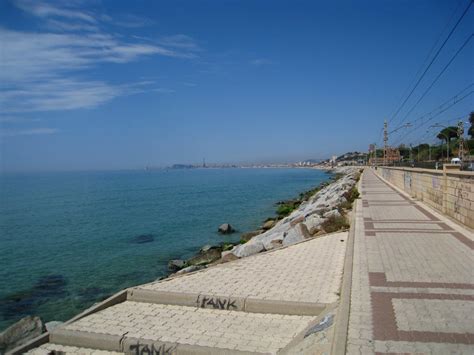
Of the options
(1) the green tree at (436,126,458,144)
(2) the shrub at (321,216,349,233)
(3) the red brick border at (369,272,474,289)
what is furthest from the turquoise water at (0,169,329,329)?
(1) the green tree at (436,126,458,144)

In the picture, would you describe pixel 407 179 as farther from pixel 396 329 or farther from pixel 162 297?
pixel 396 329

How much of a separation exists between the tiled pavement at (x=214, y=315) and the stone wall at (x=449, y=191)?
4.82 m

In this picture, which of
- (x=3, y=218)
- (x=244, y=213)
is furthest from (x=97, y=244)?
(x=3, y=218)

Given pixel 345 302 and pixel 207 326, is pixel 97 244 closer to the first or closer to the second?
pixel 207 326

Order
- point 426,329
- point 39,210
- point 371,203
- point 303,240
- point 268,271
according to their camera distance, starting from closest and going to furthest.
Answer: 1. point 426,329
2. point 268,271
3. point 303,240
4. point 371,203
5. point 39,210

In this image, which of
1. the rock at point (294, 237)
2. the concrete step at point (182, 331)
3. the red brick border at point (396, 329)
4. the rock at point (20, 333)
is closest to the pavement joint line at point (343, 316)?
the red brick border at point (396, 329)

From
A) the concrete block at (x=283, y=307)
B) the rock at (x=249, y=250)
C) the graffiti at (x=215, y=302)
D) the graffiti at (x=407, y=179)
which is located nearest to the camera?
the concrete block at (x=283, y=307)

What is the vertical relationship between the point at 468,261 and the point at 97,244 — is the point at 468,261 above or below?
above

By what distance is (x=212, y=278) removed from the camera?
7941 mm

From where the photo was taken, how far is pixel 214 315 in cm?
635

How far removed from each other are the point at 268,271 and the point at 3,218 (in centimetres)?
3130

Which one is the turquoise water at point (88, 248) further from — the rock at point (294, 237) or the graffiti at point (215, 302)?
the graffiti at point (215, 302)

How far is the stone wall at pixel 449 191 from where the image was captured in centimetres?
1095

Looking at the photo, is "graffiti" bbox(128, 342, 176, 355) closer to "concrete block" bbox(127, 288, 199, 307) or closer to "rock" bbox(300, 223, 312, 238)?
"concrete block" bbox(127, 288, 199, 307)
